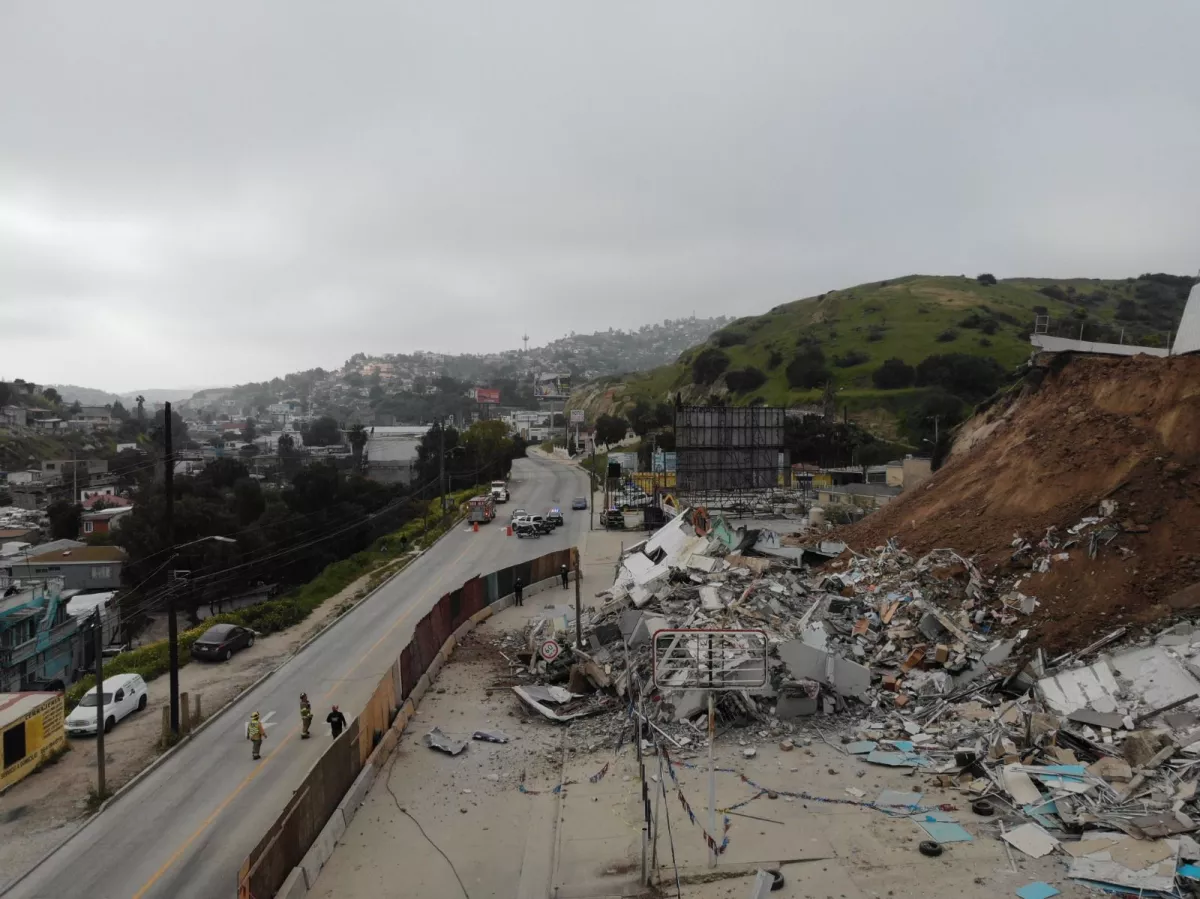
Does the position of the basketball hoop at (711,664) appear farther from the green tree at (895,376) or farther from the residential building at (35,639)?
the green tree at (895,376)

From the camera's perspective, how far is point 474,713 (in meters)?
18.5

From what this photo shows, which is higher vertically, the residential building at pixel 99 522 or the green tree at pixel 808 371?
the green tree at pixel 808 371

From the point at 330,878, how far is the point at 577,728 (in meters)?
6.70

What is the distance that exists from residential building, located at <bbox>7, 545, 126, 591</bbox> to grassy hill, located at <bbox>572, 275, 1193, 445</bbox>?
234ft

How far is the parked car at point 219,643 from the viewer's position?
24.4 m

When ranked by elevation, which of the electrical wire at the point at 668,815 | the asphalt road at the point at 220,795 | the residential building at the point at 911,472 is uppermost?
the residential building at the point at 911,472

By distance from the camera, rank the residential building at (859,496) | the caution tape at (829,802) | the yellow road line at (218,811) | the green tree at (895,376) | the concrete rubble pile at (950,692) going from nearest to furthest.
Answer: the concrete rubble pile at (950,692)
the caution tape at (829,802)
the yellow road line at (218,811)
the residential building at (859,496)
the green tree at (895,376)

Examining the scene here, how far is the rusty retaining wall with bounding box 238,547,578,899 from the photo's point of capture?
9.83m

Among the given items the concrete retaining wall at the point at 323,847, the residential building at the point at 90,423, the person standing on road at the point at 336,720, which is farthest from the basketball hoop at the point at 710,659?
the residential building at the point at 90,423

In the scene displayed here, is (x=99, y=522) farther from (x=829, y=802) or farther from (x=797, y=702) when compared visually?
(x=829, y=802)

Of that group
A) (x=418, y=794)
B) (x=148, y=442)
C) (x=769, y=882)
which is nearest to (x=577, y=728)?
(x=418, y=794)

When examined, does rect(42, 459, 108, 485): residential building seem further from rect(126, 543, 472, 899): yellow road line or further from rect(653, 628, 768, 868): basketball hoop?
rect(653, 628, 768, 868): basketball hoop

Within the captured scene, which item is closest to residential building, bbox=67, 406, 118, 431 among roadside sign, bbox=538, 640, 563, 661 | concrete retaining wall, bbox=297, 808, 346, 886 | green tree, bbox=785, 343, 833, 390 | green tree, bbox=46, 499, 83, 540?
green tree, bbox=46, 499, 83, 540

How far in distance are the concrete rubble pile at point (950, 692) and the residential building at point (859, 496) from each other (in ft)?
72.6
